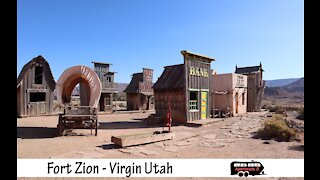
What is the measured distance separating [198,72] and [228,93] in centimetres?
570

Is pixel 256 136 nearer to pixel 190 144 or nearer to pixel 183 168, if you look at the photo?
pixel 190 144

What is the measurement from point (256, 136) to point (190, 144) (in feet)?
13.3

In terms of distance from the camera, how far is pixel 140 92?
3309 cm

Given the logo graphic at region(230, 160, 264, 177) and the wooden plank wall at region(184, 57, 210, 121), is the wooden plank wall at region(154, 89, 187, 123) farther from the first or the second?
the logo graphic at region(230, 160, 264, 177)

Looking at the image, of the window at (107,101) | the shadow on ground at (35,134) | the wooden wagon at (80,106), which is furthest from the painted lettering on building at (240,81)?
the shadow on ground at (35,134)

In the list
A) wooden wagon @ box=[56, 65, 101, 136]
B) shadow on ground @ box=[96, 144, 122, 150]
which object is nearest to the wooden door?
wooden wagon @ box=[56, 65, 101, 136]

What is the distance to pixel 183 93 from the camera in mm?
16656

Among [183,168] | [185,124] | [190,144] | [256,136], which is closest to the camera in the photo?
[183,168]

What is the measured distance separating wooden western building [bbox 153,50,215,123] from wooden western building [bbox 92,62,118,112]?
13568 mm

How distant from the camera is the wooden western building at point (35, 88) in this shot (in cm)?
2141

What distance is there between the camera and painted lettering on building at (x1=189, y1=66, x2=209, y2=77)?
17.2 meters

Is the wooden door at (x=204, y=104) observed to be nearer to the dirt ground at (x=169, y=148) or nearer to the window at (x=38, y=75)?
the dirt ground at (x=169, y=148)

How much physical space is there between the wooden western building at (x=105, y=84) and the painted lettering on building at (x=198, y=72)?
16.0m
